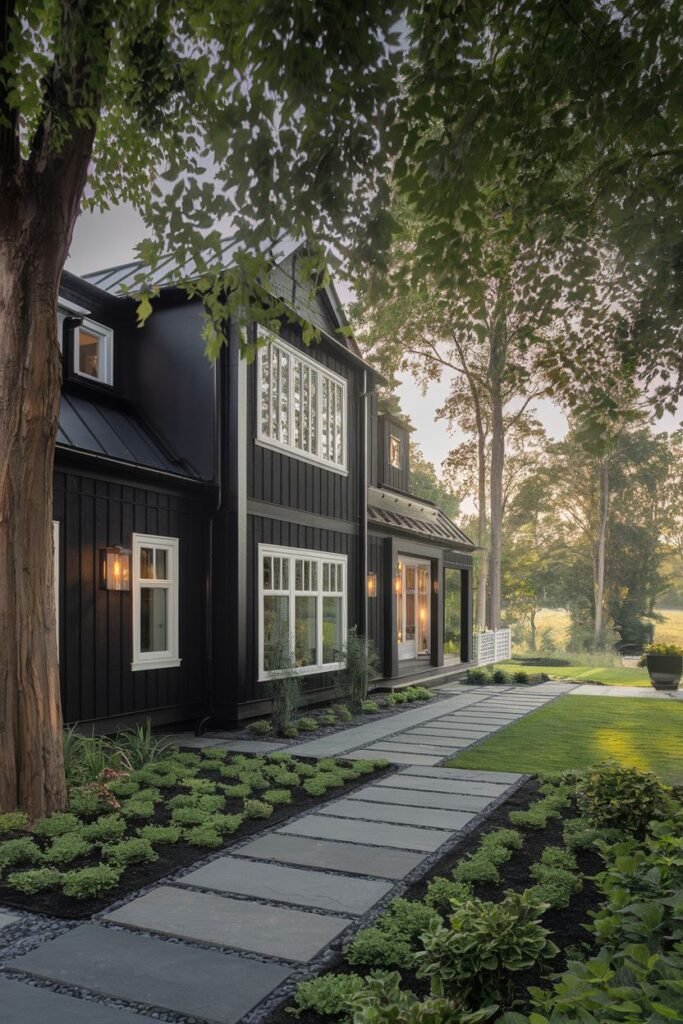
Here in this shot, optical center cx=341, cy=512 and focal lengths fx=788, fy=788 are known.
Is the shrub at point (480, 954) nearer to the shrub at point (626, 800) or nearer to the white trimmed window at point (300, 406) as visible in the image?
the shrub at point (626, 800)

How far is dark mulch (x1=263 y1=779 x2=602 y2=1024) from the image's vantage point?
306cm

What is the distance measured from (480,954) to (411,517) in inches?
564

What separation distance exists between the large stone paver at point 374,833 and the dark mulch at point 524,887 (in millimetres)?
207

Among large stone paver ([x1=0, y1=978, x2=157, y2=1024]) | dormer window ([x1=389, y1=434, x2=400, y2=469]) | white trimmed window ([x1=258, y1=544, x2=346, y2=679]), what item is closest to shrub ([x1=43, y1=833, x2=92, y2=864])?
large stone paver ([x1=0, y1=978, x2=157, y2=1024])

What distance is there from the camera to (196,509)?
32.6 feet

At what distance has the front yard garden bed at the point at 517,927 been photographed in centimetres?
240

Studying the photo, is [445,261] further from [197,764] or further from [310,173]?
[197,764]

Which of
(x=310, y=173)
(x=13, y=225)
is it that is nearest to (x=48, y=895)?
(x=310, y=173)

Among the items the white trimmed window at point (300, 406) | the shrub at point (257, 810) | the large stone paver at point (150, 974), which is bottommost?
the shrub at point (257, 810)

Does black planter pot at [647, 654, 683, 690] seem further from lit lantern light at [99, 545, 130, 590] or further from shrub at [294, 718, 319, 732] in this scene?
lit lantern light at [99, 545, 130, 590]

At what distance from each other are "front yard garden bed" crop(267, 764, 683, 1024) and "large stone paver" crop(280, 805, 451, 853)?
0.74ft

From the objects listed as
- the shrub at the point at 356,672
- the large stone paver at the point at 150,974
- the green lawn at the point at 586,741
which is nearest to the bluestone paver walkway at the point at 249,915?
the large stone paver at the point at 150,974

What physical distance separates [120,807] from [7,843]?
1.11 meters

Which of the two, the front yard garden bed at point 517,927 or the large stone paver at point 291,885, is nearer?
the front yard garden bed at point 517,927
